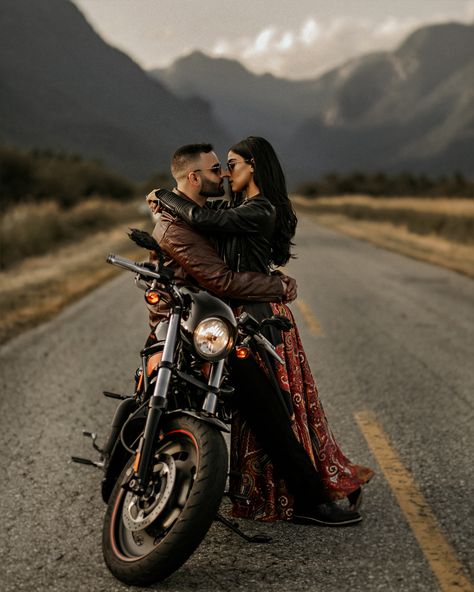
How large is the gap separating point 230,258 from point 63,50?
191 metres

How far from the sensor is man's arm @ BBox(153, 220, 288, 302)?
10.8ft

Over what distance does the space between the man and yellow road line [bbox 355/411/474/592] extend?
475 millimetres

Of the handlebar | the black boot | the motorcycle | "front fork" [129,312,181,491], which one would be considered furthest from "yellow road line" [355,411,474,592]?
the handlebar

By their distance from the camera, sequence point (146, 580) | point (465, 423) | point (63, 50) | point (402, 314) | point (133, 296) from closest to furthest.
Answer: point (146, 580), point (465, 423), point (402, 314), point (133, 296), point (63, 50)

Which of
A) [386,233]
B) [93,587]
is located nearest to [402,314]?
[93,587]

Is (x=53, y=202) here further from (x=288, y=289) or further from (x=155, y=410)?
(x=155, y=410)

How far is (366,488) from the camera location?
410 centimetres

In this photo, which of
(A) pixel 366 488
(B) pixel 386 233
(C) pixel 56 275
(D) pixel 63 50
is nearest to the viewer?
(A) pixel 366 488

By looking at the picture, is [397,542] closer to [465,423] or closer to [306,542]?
[306,542]

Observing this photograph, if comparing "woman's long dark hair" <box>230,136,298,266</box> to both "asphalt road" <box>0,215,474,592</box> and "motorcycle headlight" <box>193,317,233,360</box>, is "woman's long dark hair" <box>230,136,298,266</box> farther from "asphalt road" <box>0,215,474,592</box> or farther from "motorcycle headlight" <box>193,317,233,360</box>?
"asphalt road" <box>0,215,474,592</box>

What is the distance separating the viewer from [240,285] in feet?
10.8

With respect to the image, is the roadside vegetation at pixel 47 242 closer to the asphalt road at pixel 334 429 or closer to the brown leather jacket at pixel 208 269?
the asphalt road at pixel 334 429

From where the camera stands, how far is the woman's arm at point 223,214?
324 centimetres

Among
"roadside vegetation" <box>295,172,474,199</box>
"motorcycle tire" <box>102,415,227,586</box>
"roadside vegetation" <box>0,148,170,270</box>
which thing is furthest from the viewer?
"roadside vegetation" <box>295,172,474,199</box>
